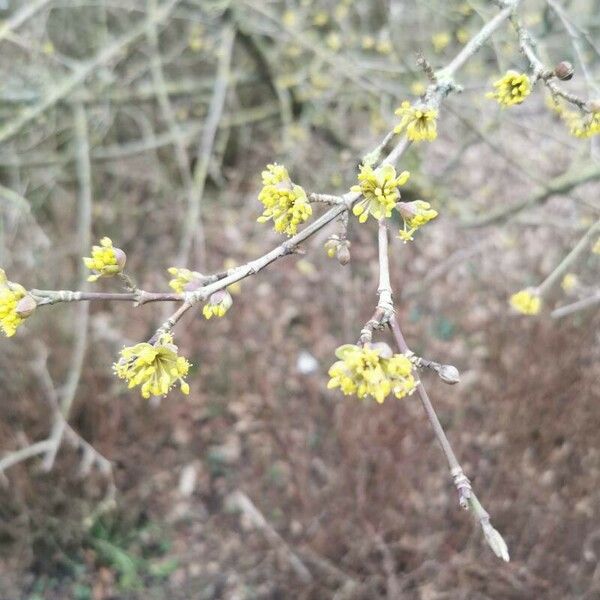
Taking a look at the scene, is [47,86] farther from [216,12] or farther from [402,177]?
[402,177]

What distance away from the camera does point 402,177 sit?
909 millimetres

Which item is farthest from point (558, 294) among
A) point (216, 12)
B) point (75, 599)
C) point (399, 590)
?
point (75, 599)

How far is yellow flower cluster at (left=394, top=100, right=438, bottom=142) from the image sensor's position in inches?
39.6

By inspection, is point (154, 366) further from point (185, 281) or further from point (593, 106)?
point (593, 106)

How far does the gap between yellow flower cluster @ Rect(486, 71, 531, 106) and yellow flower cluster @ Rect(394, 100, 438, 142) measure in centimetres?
13

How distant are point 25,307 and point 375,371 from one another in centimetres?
53

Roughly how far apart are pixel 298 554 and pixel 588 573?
4.04 ft

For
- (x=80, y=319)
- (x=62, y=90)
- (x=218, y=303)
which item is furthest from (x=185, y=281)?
(x=62, y=90)

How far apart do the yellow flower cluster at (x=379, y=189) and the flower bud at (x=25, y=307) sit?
50 cm

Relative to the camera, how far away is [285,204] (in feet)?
3.30

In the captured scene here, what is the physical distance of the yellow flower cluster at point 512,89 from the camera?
1069 mm

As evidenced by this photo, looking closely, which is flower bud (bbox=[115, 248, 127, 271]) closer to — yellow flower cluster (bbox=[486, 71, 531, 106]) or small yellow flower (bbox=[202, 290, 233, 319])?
small yellow flower (bbox=[202, 290, 233, 319])

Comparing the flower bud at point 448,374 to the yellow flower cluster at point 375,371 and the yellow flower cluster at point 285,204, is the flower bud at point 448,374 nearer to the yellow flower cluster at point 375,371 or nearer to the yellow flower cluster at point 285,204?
the yellow flower cluster at point 375,371

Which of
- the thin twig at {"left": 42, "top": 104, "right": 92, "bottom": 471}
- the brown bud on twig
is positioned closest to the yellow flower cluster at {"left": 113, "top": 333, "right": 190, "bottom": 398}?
the brown bud on twig
